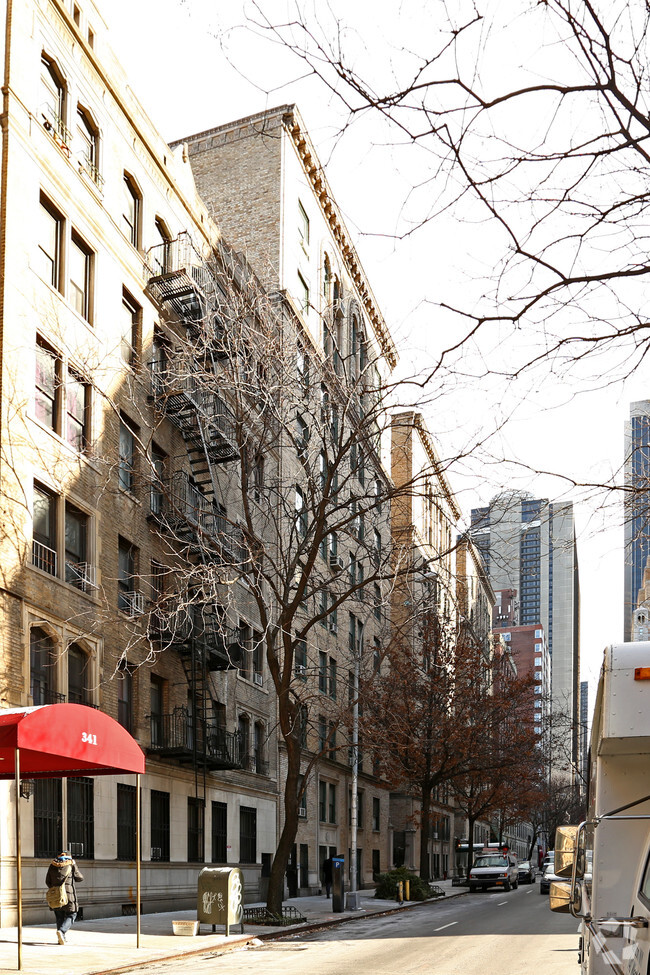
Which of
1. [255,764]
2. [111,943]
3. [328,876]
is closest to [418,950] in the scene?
[111,943]

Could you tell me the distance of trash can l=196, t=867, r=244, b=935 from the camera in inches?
826

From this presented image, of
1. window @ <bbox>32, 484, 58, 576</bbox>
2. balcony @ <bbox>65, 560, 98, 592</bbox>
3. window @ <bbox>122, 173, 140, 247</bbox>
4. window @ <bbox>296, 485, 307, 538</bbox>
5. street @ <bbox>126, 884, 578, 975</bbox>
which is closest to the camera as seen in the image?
street @ <bbox>126, 884, 578, 975</bbox>

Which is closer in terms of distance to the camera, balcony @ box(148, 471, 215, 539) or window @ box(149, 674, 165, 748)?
balcony @ box(148, 471, 215, 539)

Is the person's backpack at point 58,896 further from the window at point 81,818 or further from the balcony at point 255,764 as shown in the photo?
the balcony at point 255,764

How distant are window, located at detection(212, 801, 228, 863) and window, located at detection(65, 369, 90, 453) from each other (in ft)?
44.0

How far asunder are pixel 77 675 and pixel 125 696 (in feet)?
9.11

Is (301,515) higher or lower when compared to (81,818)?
higher

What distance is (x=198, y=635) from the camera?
30938mm

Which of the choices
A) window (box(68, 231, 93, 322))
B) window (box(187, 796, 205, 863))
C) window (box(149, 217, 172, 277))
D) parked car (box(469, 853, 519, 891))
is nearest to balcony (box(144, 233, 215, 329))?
window (box(149, 217, 172, 277))

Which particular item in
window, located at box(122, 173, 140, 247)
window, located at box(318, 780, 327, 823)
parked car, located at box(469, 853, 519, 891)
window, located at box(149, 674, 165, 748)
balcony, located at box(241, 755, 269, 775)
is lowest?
parked car, located at box(469, 853, 519, 891)

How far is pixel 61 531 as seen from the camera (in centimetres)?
2469

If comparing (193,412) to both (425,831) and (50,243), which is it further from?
(425,831)

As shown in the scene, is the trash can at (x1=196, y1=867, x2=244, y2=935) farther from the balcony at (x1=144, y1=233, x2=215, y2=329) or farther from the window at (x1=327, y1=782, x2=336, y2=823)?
the window at (x1=327, y1=782, x2=336, y2=823)

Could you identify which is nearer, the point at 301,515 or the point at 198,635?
the point at 301,515
